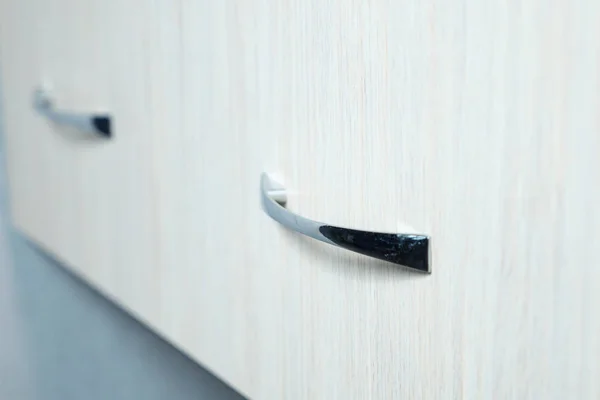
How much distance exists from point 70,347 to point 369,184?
0.77m

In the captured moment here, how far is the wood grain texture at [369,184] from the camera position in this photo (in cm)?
24

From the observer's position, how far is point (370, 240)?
1.01 feet

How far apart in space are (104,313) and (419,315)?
754 millimetres

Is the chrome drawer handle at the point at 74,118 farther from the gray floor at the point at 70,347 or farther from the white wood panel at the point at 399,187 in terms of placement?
the gray floor at the point at 70,347

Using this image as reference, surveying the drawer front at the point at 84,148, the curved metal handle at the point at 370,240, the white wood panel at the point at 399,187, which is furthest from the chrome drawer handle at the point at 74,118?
the curved metal handle at the point at 370,240

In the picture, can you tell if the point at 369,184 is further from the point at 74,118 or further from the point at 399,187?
the point at 74,118

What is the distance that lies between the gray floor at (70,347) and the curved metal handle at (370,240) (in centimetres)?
64

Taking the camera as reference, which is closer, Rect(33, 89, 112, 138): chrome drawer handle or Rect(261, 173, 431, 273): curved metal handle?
Rect(261, 173, 431, 273): curved metal handle

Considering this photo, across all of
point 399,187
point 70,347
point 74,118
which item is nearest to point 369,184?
point 399,187

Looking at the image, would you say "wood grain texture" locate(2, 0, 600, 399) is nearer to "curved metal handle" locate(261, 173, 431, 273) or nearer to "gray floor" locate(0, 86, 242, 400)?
"curved metal handle" locate(261, 173, 431, 273)

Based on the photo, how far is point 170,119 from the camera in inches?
19.4

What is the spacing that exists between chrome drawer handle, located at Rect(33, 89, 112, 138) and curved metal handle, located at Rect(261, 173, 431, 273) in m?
0.26

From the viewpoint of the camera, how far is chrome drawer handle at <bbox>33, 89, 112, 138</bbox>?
0.59m

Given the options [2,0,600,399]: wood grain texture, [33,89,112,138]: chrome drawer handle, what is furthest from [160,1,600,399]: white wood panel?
[33,89,112,138]: chrome drawer handle
